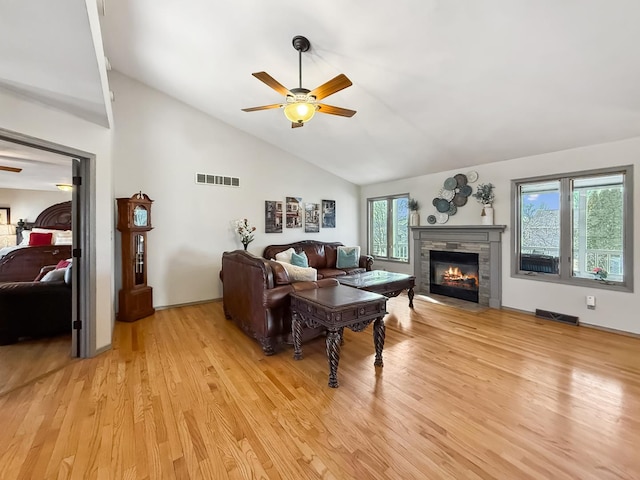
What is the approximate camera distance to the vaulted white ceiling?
7.63 ft

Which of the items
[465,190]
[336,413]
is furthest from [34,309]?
[465,190]

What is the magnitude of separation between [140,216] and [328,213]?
385 centimetres

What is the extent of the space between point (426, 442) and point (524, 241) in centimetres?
403

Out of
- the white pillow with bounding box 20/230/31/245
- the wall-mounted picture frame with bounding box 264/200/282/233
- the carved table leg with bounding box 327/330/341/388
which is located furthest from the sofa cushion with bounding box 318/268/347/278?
the white pillow with bounding box 20/230/31/245

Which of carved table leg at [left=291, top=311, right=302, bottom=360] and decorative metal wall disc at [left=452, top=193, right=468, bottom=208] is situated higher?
decorative metal wall disc at [left=452, top=193, right=468, bottom=208]

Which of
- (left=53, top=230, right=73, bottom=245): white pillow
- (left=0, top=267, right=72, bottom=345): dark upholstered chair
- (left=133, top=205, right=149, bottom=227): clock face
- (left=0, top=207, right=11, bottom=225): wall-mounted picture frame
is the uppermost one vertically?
(left=0, top=207, right=11, bottom=225): wall-mounted picture frame

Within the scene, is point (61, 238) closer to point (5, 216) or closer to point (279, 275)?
point (5, 216)

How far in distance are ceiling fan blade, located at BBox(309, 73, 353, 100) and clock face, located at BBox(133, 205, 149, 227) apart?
3200 mm

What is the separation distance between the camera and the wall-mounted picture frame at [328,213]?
6773mm

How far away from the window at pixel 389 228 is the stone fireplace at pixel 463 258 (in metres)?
0.47

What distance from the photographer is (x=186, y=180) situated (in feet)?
16.4

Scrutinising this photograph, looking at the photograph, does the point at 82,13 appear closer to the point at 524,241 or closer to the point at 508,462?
the point at 508,462

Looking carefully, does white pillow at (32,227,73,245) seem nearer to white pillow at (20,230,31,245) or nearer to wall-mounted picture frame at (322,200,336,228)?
white pillow at (20,230,31,245)

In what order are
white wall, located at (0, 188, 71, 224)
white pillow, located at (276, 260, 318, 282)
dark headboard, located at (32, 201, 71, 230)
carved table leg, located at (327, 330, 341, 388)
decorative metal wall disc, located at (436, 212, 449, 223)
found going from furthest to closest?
1. dark headboard, located at (32, 201, 71, 230)
2. white wall, located at (0, 188, 71, 224)
3. decorative metal wall disc, located at (436, 212, 449, 223)
4. white pillow, located at (276, 260, 318, 282)
5. carved table leg, located at (327, 330, 341, 388)
